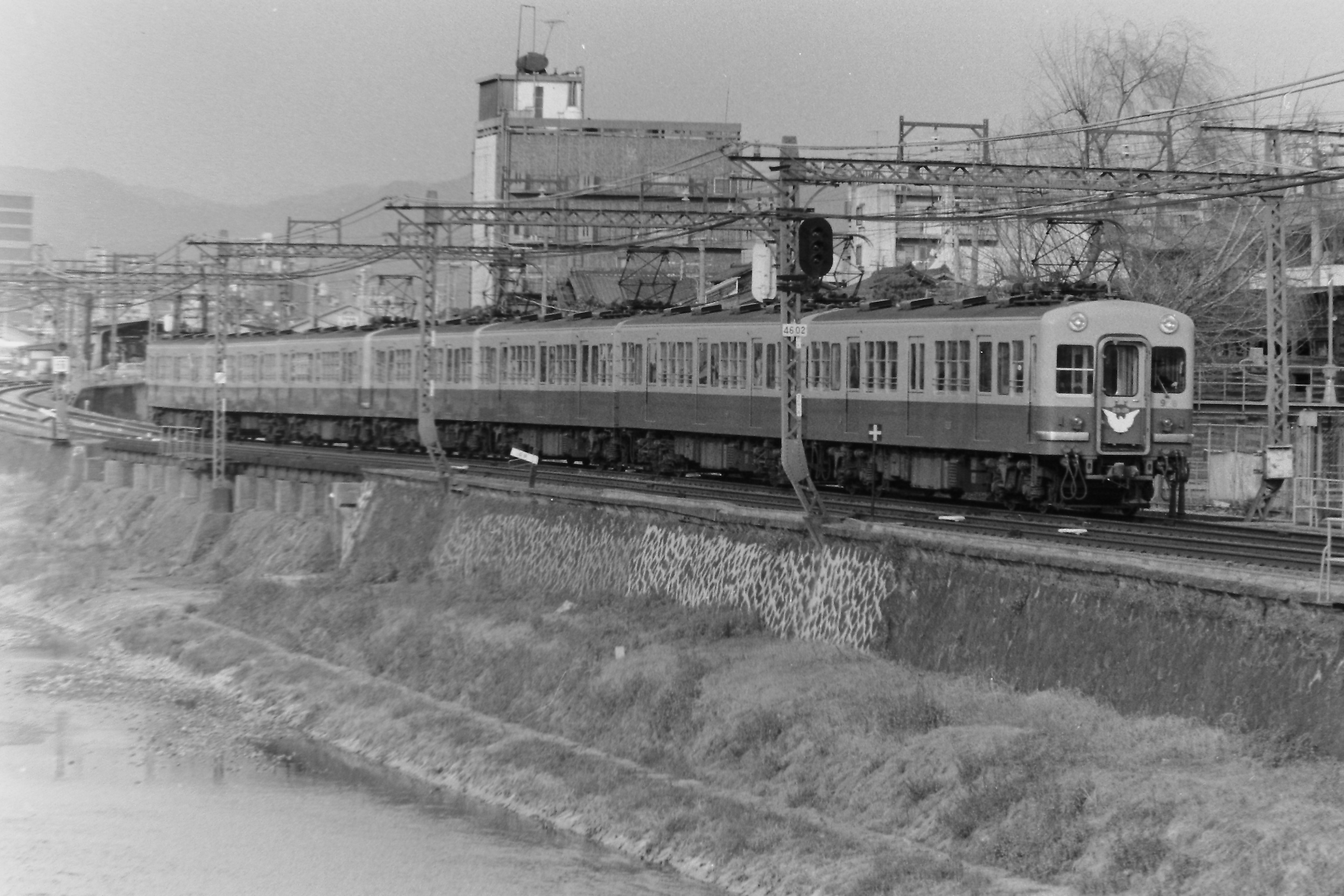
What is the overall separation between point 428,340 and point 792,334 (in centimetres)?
1595

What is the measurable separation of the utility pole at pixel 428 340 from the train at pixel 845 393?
1.41 ft

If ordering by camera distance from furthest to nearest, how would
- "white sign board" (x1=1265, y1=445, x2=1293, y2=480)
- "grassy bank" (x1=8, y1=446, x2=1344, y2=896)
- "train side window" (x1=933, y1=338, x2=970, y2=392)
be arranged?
"train side window" (x1=933, y1=338, x2=970, y2=392)
"white sign board" (x1=1265, y1=445, x2=1293, y2=480)
"grassy bank" (x1=8, y1=446, x2=1344, y2=896)

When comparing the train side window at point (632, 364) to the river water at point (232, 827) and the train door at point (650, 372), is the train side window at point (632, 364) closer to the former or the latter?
the train door at point (650, 372)

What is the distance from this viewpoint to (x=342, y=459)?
4388 cm

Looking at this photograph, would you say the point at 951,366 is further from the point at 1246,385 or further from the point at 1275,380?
the point at 1246,385

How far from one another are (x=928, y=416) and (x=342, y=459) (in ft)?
66.6

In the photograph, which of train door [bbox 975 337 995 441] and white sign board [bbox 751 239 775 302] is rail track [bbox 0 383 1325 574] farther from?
white sign board [bbox 751 239 775 302]

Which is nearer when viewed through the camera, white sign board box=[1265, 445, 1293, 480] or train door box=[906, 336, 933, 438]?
white sign board box=[1265, 445, 1293, 480]

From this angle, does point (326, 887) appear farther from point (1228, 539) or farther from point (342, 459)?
point (342, 459)

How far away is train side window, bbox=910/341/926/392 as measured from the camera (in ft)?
90.0

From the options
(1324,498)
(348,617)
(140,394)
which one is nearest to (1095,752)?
(1324,498)

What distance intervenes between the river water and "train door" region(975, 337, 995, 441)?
9031mm

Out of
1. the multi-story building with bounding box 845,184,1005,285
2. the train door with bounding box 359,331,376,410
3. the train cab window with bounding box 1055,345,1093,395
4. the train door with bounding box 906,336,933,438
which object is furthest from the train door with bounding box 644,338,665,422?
the train door with bounding box 359,331,376,410

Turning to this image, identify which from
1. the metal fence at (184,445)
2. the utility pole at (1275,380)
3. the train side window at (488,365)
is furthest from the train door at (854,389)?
the metal fence at (184,445)
